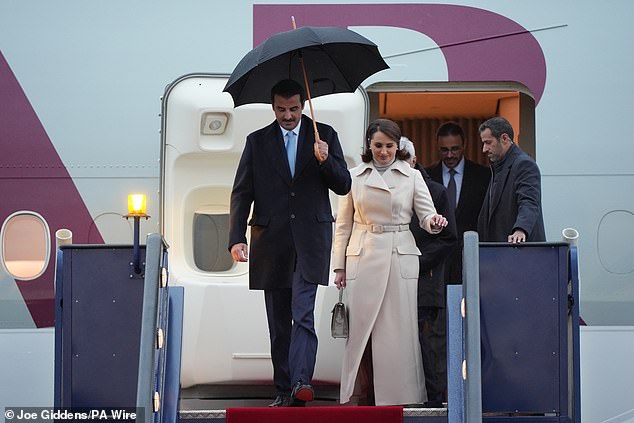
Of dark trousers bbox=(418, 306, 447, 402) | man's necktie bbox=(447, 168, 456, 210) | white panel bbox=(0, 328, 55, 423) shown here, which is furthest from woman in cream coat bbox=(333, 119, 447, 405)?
white panel bbox=(0, 328, 55, 423)

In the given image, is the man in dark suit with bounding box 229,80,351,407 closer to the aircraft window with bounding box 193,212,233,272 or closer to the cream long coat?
the cream long coat

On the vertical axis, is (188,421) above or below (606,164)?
below

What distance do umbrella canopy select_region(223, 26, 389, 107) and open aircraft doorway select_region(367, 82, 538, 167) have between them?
1117 millimetres

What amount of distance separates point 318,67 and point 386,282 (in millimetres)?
1072

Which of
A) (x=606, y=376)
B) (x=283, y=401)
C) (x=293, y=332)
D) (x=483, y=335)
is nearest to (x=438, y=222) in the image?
(x=483, y=335)

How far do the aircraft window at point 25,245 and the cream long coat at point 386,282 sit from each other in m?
1.97

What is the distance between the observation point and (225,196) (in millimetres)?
7098

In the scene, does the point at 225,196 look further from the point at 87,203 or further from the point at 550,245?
the point at 550,245

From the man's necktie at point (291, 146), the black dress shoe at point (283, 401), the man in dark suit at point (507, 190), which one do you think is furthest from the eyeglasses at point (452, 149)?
the black dress shoe at point (283, 401)

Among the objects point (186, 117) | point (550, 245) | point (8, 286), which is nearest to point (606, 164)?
→ point (550, 245)

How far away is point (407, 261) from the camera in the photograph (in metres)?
6.02

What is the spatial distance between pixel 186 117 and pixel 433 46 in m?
1.46

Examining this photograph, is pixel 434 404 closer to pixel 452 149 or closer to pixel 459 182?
pixel 459 182

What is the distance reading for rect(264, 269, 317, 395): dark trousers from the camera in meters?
5.62
